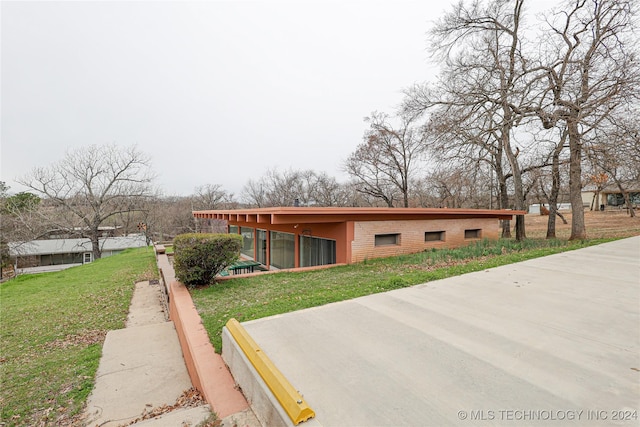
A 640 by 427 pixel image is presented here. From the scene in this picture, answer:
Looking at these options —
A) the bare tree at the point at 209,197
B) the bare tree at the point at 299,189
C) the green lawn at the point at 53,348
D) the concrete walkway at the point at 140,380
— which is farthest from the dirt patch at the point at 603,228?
the bare tree at the point at 209,197

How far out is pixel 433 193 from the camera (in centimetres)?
2975

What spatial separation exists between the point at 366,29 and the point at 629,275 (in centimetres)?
1506

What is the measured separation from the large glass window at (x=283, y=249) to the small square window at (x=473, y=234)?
7.58 m

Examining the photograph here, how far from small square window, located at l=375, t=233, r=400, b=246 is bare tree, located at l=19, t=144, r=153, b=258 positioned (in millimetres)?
22329

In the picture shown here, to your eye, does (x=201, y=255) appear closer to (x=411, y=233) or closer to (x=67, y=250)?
(x=411, y=233)

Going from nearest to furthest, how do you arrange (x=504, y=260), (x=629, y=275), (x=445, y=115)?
(x=629, y=275) < (x=504, y=260) < (x=445, y=115)

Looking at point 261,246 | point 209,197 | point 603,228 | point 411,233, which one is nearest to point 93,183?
point 209,197

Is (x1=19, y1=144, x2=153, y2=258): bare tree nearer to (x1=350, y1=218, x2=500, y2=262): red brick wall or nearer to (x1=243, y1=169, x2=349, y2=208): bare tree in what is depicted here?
(x1=243, y1=169, x2=349, y2=208): bare tree

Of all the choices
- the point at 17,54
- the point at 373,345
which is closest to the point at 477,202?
the point at 373,345

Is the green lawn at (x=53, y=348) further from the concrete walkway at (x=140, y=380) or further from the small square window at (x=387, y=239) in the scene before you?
the small square window at (x=387, y=239)

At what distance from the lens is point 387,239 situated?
9.95 metres

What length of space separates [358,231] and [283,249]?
4.28 m

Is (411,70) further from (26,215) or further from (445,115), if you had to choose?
(26,215)

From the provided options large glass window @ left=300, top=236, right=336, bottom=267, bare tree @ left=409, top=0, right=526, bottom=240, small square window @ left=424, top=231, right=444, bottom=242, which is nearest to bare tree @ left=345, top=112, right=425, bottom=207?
bare tree @ left=409, top=0, right=526, bottom=240
